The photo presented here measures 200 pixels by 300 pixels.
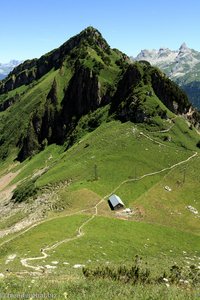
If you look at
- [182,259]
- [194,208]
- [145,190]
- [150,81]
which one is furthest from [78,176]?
[150,81]

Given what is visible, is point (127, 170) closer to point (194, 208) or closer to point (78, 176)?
point (78, 176)

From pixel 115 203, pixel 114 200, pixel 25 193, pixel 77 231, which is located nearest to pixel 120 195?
pixel 114 200

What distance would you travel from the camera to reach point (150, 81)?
170 m

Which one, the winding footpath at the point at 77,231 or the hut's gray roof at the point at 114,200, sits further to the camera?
the hut's gray roof at the point at 114,200

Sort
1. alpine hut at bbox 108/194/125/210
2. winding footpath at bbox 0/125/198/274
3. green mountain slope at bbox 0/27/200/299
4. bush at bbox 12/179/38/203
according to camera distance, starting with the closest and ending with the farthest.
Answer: winding footpath at bbox 0/125/198/274 → green mountain slope at bbox 0/27/200/299 → alpine hut at bbox 108/194/125/210 → bush at bbox 12/179/38/203

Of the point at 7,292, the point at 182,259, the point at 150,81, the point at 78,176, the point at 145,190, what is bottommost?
the point at 182,259

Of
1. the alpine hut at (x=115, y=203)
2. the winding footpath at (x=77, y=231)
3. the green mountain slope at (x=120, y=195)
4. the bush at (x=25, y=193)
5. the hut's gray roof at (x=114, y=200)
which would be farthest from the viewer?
the bush at (x=25, y=193)

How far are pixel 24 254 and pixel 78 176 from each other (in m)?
55.4

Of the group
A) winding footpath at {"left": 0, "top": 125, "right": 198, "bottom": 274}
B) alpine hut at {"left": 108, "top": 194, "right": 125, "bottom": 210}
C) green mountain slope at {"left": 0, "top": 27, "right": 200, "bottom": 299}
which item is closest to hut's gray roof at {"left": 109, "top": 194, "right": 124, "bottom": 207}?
alpine hut at {"left": 108, "top": 194, "right": 125, "bottom": 210}

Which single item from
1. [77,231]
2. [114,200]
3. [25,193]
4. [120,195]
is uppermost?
[25,193]

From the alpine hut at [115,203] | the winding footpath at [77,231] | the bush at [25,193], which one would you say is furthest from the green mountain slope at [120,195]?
the alpine hut at [115,203]

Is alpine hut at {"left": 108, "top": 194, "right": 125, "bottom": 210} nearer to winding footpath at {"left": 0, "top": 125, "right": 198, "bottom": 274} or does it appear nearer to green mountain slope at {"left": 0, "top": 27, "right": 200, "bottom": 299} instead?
green mountain slope at {"left": 0, "top": 27, "right": 200, "bottom": 299}

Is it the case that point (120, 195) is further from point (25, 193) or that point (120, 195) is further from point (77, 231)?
point (25, 193)

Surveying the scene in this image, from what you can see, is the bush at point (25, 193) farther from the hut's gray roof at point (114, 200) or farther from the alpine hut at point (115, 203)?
the alpine hut at point (115, 203)
